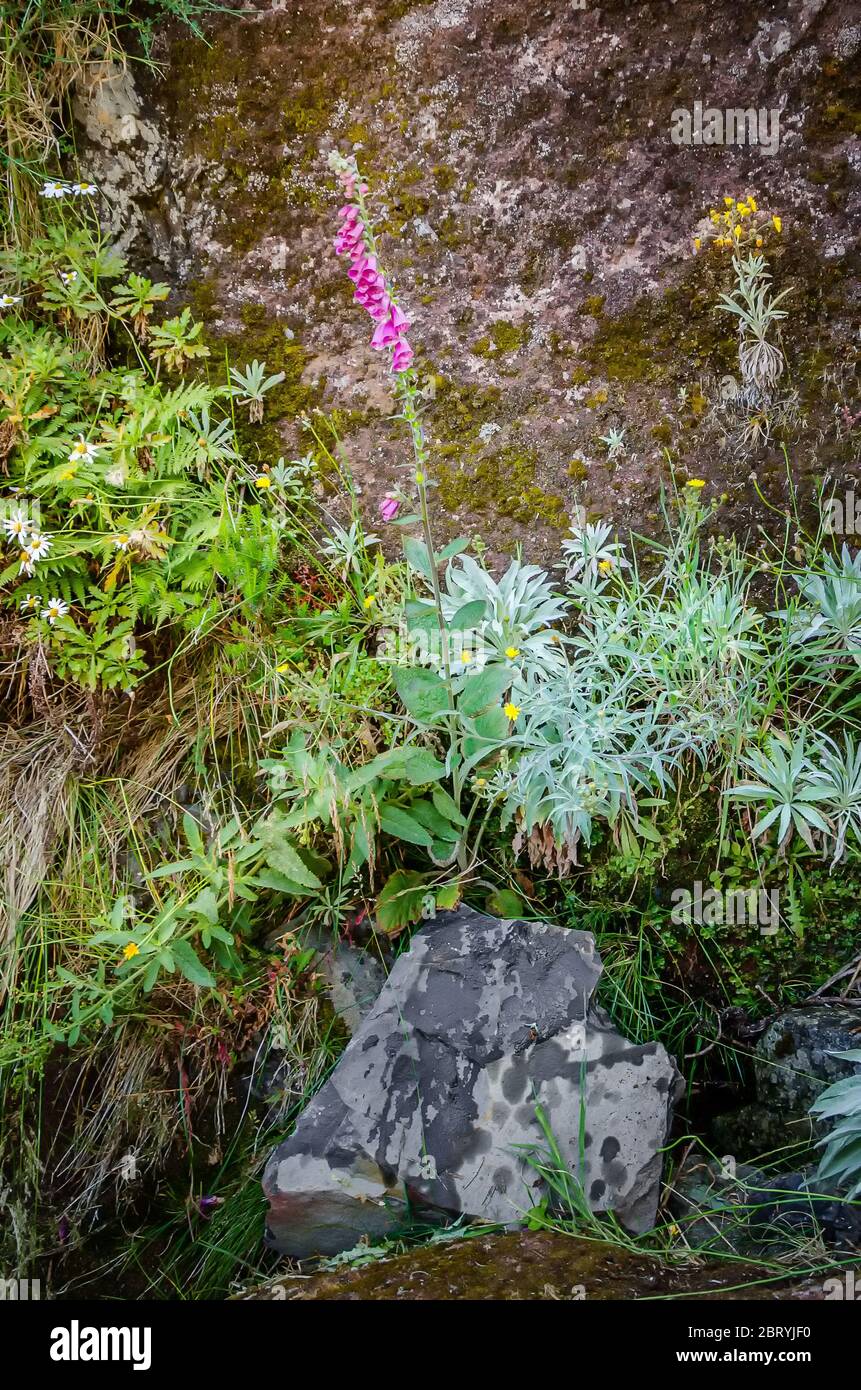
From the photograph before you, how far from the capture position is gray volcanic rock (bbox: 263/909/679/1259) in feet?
7.84

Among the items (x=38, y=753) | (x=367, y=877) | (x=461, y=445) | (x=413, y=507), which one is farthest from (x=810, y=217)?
(x=38, y=753)

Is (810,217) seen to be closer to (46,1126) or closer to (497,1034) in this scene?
(497,1034)

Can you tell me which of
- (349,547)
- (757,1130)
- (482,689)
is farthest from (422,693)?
(757,1130)

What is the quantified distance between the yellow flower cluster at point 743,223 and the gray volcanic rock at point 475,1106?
8.23 ft

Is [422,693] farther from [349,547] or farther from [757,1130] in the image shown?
[757,1130]

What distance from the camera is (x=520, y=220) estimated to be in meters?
3.37

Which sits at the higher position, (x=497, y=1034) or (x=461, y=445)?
(x=461, y=445)

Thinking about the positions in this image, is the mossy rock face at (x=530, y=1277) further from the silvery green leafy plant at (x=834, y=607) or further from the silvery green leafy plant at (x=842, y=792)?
the silvery green leafy plant at (x=834, y=607)

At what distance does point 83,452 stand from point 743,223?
98.1 inches

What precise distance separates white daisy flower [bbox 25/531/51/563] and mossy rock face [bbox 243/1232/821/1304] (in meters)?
2.31

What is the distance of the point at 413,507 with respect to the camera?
11.3ft

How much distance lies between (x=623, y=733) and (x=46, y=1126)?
2.34 m

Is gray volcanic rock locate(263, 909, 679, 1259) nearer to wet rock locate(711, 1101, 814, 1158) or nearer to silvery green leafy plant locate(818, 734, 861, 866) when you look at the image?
wet rock locate(711, 1101, 814, 1158)

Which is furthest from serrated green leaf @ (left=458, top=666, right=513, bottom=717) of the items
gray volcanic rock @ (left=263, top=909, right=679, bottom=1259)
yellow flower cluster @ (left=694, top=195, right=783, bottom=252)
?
yellow flower cluster @ (left=694, top=195, right=783, bottom=252)
